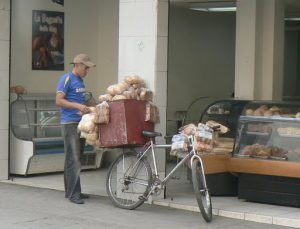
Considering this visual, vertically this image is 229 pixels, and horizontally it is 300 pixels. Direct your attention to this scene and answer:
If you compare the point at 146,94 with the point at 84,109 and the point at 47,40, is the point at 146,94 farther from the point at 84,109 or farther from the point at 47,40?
the point at 47,40

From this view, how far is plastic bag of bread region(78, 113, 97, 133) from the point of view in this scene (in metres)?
7.87

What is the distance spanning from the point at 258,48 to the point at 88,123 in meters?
3.49

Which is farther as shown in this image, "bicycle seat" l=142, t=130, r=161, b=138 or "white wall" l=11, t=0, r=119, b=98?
"white wall" l=11, t=0, r=119, b=98

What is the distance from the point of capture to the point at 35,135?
1055cm

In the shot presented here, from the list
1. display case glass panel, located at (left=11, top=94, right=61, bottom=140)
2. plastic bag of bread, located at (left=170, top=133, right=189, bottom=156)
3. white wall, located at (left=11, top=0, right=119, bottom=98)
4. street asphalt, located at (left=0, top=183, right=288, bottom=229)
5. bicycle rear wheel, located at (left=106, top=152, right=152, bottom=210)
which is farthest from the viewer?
white wall, located at (left=11, top=0, right=119, bottom=98)

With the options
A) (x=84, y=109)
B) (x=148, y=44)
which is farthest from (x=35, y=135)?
(x=148, y=44)

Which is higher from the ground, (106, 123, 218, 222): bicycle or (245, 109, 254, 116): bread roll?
(245, 109, 254, 116): bread roll

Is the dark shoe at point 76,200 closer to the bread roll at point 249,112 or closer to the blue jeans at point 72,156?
the blue jeans at point 72,156

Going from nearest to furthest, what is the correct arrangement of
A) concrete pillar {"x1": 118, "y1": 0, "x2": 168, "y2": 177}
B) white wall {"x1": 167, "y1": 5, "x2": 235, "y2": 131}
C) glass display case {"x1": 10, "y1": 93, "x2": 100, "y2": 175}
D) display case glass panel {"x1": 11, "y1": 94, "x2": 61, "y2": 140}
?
concrete pillar {"x1": 118, "y1": 0, "x2": 168, "y2": 177} < glass display case {"x1": 10, "y1": 93, "x2": 100, "y2": 175} < display case glass panel {"x1": 11, "y1": 94, "x2": 61, "y2": 140} < white wall {"x1": 167, "y1": 5, "x2": 235, "y2": 131}

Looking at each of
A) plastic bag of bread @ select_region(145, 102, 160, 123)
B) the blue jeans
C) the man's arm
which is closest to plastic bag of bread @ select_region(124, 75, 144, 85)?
plastic bag of bread @ select_region(145, 102, 160, 123)

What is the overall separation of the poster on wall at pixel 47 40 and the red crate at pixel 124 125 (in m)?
3.62

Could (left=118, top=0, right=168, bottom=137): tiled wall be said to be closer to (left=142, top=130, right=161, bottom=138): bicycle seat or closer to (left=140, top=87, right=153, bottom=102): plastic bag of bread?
(left=140, top=87, right=153, bottom=102): plastic bag of bread

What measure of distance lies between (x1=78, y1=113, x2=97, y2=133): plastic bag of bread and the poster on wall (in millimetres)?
3459

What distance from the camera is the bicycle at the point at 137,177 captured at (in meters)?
7.54
